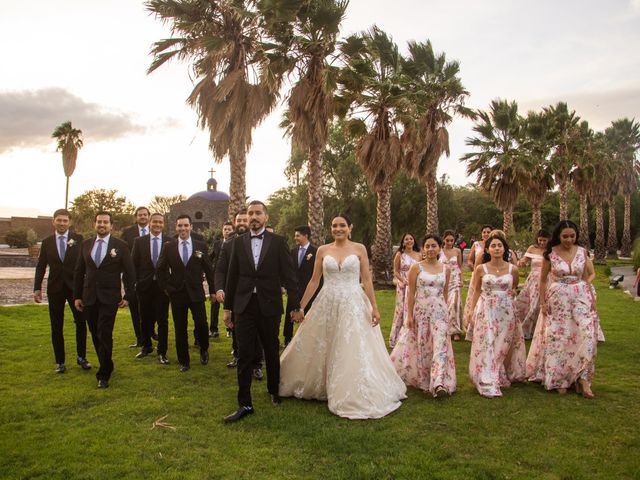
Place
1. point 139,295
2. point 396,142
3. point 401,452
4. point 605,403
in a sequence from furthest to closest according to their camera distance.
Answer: point 396,142, point 139,295, point 605,403, point 401,452

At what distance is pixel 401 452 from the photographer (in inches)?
195

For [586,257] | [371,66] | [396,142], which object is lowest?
[586,257]

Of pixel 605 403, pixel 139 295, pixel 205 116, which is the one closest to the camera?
pixel 605 403

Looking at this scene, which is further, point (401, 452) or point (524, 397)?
point (524, 397)

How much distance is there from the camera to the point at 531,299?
11047 mm

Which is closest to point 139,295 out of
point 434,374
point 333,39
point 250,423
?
point 250,423

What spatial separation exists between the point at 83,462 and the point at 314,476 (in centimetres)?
207

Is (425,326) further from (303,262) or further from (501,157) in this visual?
(501,157)

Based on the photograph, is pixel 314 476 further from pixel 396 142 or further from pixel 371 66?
pixel 396 142

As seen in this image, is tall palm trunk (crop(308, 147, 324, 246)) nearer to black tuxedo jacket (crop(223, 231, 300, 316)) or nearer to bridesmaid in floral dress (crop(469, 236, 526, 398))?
bridesmaid in floral dress (crop(469, 236, 526, 398))

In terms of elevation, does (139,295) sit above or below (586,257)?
below

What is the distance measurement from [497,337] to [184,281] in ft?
15.7

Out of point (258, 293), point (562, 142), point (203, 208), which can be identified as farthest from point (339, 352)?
point (203, 208)

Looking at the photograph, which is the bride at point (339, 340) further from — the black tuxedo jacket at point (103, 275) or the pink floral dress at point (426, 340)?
the black tuxedo jacket at point (103, 275)
